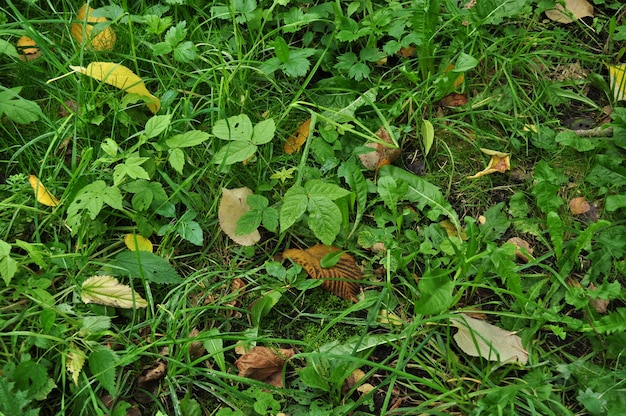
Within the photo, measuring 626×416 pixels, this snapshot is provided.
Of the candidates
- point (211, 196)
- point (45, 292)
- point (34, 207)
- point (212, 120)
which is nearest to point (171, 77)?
point (212, 120)

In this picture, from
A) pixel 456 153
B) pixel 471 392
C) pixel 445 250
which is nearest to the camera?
pixel 471 392

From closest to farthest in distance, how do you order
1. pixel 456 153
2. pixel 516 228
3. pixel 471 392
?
pixel 471 392 → pixel 516 228 → pixel 456 153

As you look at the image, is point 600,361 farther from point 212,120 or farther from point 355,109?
point 212,120

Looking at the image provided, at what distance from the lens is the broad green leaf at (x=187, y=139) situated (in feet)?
6.89

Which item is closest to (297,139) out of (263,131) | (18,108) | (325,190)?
(263,131)

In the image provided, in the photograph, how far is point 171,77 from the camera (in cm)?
236

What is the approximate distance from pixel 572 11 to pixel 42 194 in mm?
2284

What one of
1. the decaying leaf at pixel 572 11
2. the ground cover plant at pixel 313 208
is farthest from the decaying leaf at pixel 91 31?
the decaying leaf at pixel 572 11

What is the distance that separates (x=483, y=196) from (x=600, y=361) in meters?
0.69

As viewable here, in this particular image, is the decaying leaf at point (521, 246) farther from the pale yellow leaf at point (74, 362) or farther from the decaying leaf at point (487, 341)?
the pale yellow leaf at point (74, 362)

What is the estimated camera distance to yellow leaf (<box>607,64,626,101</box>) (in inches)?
93.7

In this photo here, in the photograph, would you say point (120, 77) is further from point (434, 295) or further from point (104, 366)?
point (434, 295)

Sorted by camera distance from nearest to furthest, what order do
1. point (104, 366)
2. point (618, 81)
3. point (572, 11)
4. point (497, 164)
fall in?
point (104, 366) < point (497, 164) < point (618, 81) < point (572, 11)

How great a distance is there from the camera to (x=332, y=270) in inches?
80.5
